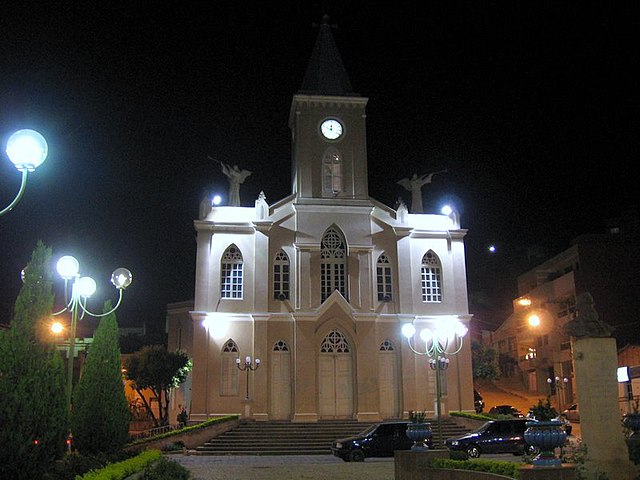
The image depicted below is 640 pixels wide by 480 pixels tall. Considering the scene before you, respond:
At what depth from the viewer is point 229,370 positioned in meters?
33.0

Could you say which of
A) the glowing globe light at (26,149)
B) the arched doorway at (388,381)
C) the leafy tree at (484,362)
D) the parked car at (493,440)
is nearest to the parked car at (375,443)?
the parked car at (493,440)

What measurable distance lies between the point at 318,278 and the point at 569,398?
2240cm

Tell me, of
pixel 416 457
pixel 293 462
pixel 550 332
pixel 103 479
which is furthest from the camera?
pixel 550 332

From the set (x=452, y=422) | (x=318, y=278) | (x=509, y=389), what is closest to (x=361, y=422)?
(x=452, y=422)

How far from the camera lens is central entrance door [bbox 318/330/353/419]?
33.3m

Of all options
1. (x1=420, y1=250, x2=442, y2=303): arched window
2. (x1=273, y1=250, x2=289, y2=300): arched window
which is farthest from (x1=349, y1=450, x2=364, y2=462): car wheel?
(x1=420, y1=250, x2=442, y2=303): arched window

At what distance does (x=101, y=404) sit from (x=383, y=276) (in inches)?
775

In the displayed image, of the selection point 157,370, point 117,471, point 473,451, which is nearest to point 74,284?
point 117,471

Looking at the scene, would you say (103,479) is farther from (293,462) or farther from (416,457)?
(293,462)

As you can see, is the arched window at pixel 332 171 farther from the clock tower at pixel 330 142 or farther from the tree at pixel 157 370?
the tree at pixel 157 370

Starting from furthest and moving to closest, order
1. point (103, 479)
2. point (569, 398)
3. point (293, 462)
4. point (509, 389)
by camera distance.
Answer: point (509, 389)
point (569, 398)
point (293, 462)
point (103, 479)

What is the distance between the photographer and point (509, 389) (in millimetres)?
55188

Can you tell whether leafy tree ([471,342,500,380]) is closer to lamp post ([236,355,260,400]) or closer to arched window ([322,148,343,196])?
arched window ([322,148,343,196])

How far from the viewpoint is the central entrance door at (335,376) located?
33281mm
